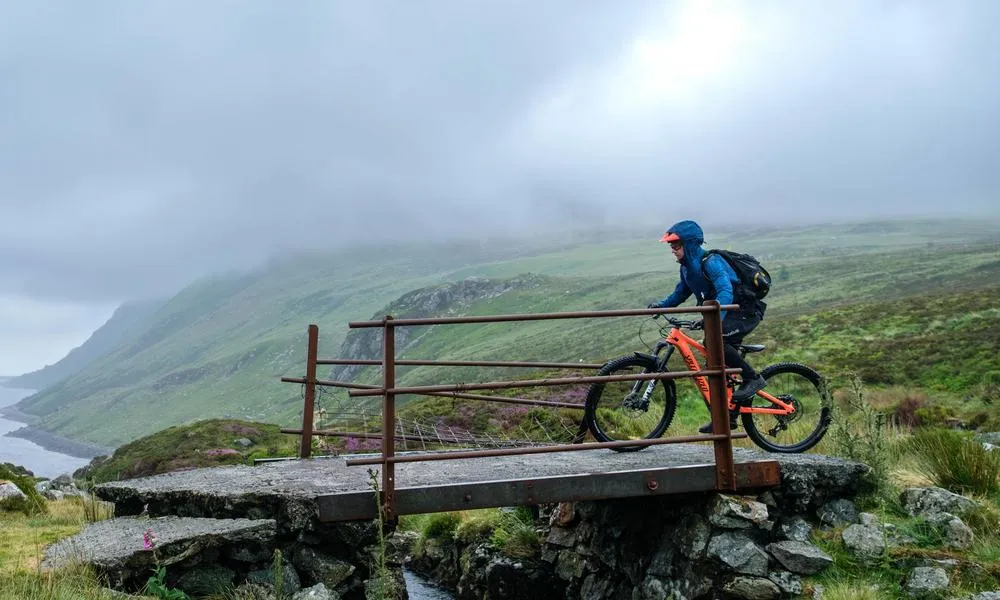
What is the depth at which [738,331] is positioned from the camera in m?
7.84

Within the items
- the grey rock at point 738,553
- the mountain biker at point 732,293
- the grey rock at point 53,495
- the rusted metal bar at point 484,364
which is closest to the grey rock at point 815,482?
the grey rock at point 738,553

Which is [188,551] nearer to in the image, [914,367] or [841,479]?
[841,479]

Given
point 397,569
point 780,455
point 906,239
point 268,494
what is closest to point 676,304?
point 780,455

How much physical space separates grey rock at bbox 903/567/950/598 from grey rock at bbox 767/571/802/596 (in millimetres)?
807

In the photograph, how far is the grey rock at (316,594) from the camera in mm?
5875

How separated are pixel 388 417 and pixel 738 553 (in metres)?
3.35

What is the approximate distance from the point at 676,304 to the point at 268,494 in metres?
4.69

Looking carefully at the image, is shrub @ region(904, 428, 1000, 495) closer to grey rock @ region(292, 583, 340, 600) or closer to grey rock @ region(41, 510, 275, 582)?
grey rock @ region(292, 583, 340, 600)

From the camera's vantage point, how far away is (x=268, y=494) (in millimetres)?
6379

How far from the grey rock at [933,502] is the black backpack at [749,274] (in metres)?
2.40

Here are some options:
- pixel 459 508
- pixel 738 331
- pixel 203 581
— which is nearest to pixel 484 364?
pixel 459 508

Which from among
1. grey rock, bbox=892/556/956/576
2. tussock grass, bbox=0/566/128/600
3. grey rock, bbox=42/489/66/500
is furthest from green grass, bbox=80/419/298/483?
grey rock, bbox=892/556/956/576

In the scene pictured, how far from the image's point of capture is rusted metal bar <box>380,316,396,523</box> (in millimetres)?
5730

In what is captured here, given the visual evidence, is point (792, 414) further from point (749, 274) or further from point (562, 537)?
point (562, 537)
